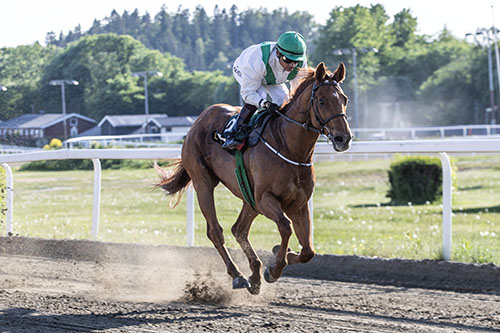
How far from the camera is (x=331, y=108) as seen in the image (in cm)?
479

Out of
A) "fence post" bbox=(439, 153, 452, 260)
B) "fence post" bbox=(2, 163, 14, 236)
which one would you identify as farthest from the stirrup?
"fence post" bbox=(2, 163, 14, 236)

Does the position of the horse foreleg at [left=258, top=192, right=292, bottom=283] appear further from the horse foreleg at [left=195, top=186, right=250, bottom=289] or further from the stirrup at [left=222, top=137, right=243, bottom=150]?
the stirrup at [left=222, top=137, right=243, bottom=150]

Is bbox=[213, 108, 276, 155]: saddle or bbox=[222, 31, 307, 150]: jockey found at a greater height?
bbox=[222, 31, 307, 150]: jockey

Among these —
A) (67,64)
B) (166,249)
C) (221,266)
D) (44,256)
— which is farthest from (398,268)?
(67,64)

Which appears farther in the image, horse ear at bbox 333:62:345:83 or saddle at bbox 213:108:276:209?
saddle at bbox 213:108:276:209

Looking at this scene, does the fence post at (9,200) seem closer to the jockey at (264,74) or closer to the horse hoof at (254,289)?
the jockey at (264,74)

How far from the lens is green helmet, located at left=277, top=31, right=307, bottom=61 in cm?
521

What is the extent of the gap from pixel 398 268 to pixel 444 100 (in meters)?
62.3

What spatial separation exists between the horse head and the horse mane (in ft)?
0.71

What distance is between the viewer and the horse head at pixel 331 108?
4.62 metres

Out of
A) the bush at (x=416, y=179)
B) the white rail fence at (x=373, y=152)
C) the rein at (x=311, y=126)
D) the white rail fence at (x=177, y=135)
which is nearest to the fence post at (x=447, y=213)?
the white rail fence at (x=373, y=152)

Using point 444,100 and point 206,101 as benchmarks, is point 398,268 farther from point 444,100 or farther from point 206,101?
point 206,101

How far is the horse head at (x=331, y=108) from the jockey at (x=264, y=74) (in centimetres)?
39

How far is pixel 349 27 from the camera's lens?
218ft
